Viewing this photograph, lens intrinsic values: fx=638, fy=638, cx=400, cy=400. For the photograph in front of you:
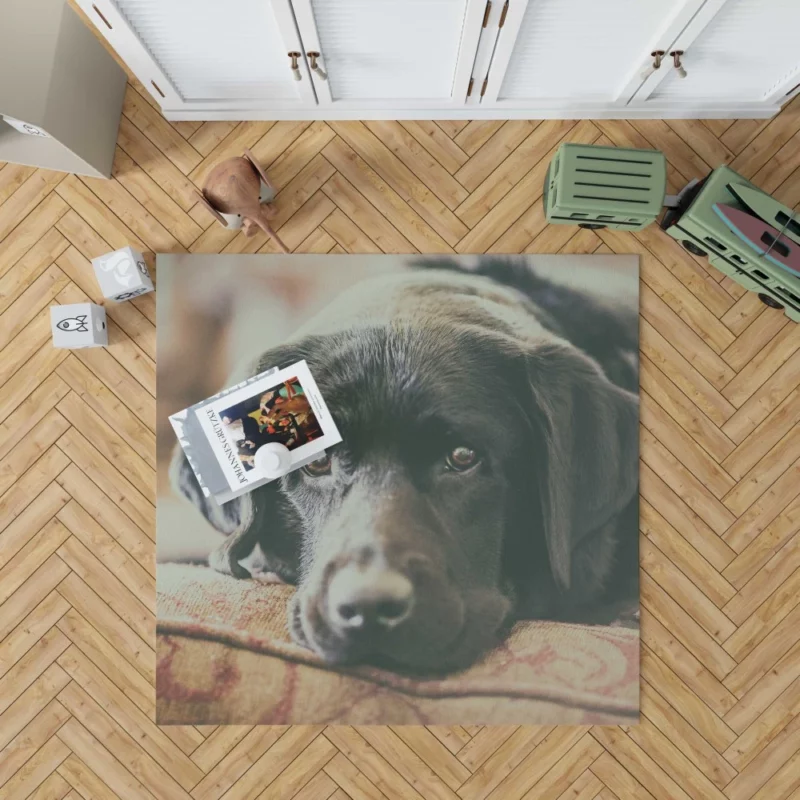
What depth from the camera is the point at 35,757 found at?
78.7 inches

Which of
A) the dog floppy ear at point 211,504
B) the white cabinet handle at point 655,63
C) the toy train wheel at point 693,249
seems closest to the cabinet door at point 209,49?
the white cabinet handle at point 655,63

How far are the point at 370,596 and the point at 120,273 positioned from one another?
125 centimetres

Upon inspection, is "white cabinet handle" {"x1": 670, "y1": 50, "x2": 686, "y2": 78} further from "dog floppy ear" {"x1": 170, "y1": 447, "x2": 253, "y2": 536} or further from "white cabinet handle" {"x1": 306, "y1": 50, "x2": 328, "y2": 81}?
"dog floppy ear" {"x1": 170, "y1": 447, "x2": 253, "y2": 536}

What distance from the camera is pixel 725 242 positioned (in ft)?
5.94

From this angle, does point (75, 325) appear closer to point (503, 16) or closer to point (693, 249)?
point (503, 16)

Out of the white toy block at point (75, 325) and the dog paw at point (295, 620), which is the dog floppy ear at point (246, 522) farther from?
the white toy block at point (75, 325)

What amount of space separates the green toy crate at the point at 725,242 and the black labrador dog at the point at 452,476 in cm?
29

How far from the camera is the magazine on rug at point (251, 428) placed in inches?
76.7

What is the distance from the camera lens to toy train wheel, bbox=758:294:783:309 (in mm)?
1990

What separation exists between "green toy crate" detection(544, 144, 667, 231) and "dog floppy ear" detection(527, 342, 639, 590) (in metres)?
0.44

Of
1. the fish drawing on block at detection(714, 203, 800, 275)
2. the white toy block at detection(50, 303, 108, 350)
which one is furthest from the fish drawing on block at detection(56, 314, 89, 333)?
the fish drawing on block at detection(714, 203, 800, 275)

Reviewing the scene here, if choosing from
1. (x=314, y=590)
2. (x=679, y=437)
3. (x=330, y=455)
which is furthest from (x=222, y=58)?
(x=679, y=437)

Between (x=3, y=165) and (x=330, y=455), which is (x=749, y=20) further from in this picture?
(x=3, y=165)

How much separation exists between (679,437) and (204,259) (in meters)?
1.61
